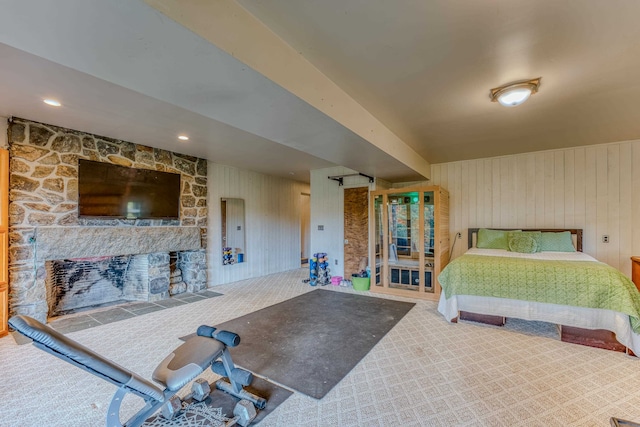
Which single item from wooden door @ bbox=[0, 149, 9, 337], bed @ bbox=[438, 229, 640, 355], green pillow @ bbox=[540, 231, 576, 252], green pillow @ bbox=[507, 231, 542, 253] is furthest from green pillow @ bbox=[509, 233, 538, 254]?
wooden door @ bbox=[0, 149, 9, 337]

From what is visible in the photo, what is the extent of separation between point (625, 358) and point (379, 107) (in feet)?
11.3

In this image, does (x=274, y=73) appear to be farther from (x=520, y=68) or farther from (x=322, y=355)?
(x=322, y=355)

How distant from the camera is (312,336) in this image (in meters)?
3.18

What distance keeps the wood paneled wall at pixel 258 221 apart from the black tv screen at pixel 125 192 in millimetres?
939

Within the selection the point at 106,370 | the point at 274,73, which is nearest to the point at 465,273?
the point at 274,73

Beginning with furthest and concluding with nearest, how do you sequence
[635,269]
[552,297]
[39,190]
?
[635,269] < [39,190] < [552,297]

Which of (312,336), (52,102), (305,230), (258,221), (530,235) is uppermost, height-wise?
(52,102)

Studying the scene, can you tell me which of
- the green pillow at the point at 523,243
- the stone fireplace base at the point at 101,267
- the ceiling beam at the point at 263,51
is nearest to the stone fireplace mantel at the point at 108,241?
the stone fireplace base at the point at 101,267

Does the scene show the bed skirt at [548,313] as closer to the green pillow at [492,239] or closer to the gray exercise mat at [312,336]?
the gray exercise mat at [312,336]

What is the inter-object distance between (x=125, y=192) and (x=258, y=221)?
300cm

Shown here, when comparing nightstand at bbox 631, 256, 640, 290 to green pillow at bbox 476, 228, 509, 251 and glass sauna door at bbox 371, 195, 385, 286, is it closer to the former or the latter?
green pillow at bbox 476, 228, 509, 251

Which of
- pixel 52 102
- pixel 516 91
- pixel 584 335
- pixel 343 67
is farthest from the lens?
pixel 584 335

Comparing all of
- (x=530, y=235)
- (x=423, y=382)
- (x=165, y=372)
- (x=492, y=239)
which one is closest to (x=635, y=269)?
(x=530, y=235)

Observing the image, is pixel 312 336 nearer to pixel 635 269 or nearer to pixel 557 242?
pixel 557 242
